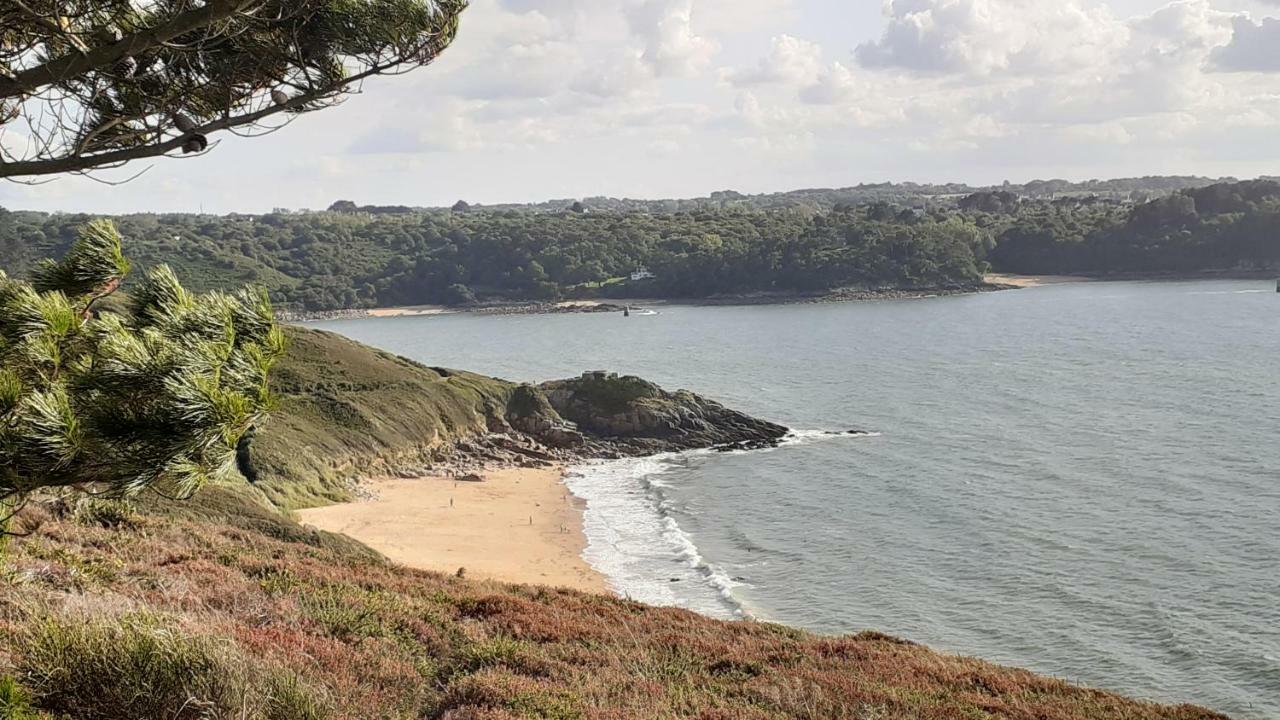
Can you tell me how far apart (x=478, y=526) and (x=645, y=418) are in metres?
17.9

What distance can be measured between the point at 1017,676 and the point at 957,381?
180 feet

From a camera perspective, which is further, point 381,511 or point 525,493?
point 525,493

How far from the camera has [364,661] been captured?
949cm

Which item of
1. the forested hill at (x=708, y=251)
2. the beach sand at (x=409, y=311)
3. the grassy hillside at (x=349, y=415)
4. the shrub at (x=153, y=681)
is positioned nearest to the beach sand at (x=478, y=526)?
the grassy hillside at (x=349, y=415)

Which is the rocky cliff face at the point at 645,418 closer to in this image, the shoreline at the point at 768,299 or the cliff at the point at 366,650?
the cliff at the point at 366,650

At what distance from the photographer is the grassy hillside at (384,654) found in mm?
7359

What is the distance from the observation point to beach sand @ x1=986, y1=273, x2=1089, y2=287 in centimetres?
13675

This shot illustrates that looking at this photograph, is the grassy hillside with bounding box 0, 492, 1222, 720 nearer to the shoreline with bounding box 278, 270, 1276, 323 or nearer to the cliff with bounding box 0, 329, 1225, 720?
the cliff with bounding box 0, 329, 1225, 720

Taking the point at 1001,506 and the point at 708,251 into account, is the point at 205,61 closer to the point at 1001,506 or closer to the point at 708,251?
the point at 1001,506

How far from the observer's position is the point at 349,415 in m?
45.1

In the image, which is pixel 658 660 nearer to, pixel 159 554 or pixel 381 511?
pixel 159 554

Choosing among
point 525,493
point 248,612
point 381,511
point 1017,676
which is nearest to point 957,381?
point 525,493

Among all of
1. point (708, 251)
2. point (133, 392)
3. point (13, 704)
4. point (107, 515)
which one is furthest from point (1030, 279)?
point (13, 704)

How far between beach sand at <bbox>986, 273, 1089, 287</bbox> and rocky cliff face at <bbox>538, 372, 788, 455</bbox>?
9199 centimetres
